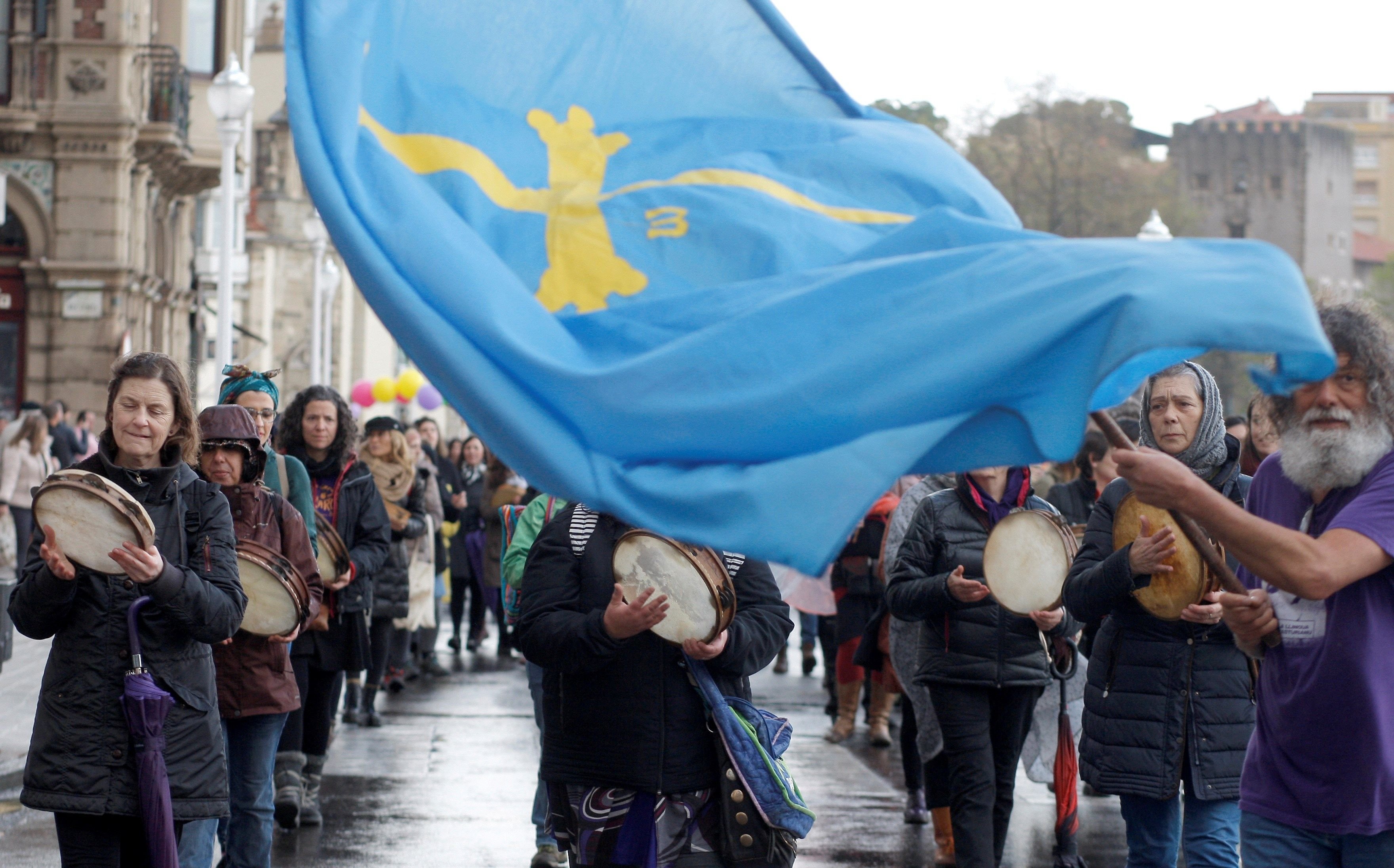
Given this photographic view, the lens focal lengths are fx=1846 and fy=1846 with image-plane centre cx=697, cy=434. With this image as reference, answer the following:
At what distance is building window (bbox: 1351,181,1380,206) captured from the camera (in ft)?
431

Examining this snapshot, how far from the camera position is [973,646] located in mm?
7574

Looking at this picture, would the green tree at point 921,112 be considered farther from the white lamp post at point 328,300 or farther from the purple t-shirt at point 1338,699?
the purple t-shirt at point 1338,699

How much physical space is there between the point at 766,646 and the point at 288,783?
13.4 feet

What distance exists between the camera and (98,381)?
3031 cm

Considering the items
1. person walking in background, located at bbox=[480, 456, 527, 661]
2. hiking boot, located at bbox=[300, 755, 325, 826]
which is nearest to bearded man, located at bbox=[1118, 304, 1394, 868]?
hiking boot, located at bbox=[300, 755, 325, 826]

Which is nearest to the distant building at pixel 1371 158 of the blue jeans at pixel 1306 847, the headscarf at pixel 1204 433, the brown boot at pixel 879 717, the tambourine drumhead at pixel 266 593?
the brown boot at pixel 879 717

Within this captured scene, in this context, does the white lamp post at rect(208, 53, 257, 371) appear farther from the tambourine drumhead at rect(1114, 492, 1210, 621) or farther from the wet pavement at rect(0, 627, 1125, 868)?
the tambourine drumhead at rect(1114, 492, 1210, 621)

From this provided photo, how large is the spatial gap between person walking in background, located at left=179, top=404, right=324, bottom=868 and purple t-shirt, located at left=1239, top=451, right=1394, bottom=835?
3.81 metres

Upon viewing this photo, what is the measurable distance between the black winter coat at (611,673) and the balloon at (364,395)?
33.8 metres

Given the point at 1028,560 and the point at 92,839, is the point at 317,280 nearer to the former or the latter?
the point at 1028,560

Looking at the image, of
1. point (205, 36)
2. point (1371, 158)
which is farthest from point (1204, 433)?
point (1371, 158)

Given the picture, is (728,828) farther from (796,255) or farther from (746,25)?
(746,25)

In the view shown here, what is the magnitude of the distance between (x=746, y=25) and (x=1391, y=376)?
68.8 inches

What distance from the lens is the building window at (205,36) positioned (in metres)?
36.0
